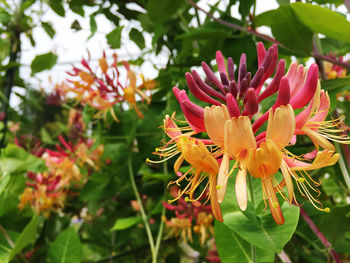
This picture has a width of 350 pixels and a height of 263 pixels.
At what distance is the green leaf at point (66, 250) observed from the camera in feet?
2.09

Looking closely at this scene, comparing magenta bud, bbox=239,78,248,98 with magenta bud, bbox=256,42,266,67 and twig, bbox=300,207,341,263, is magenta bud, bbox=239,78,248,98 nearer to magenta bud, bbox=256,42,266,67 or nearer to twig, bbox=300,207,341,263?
magenta bud, bbox=256,42,266,67

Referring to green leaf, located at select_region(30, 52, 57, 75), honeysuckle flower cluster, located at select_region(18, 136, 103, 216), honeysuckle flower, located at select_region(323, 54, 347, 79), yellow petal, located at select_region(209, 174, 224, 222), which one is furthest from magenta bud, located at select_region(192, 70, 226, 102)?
honeysuckle flower cluster, located at select_region(18, 136, 103, 216)

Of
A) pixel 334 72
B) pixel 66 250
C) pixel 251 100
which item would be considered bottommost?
pixel 66 250

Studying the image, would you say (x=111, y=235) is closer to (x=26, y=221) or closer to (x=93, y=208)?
(x=93, y=208)

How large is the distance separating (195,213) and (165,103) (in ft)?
0.99

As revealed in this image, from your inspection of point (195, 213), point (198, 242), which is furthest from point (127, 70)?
point (198, 242)

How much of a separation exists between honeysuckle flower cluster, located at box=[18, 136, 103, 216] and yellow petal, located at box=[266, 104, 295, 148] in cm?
79

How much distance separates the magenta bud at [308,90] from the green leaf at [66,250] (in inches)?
20.2

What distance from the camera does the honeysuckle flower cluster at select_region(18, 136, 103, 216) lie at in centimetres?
102

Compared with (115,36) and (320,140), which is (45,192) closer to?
(115,36)

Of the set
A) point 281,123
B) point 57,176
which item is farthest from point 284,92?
point 57,176

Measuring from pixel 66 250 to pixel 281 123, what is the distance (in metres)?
0.53

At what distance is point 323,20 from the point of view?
39cm

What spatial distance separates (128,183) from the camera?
941mm
